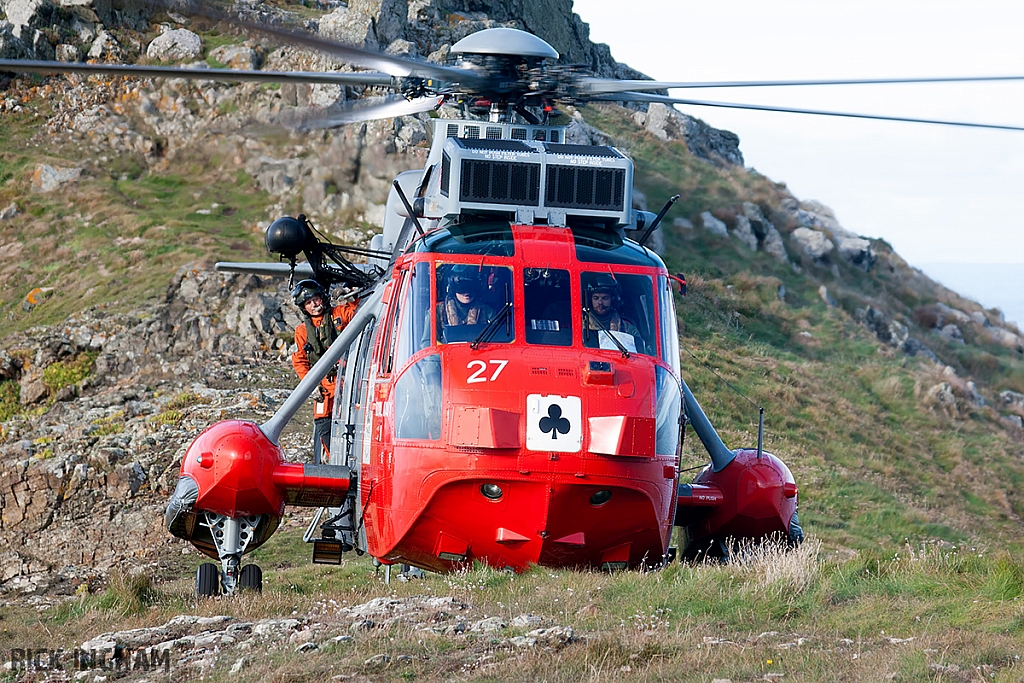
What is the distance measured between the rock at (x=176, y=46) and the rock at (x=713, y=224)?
1535cm

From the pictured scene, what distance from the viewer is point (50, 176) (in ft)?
97.1

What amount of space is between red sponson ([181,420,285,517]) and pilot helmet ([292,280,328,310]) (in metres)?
2.51

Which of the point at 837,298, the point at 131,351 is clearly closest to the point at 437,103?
the point at 131,351

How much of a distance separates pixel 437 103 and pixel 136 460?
818 cm

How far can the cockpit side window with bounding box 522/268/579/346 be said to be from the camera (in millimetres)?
9703

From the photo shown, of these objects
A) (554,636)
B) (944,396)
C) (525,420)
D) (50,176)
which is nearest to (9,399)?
(50,176)

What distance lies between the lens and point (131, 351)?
2208 centimetres

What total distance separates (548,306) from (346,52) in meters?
2.50

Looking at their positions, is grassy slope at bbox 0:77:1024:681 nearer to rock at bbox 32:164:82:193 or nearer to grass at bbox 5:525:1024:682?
grass at bbox 5:525:1024:682

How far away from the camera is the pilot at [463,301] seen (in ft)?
32.3

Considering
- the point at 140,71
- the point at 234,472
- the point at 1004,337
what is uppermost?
the point at 140,71

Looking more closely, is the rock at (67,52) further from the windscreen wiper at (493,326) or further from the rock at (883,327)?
the windscreen wiper at (493,326)

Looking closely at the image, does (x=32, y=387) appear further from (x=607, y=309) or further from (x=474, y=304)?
(x=607, y=309)

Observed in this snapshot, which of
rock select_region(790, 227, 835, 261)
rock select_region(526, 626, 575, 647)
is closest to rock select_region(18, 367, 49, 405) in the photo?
rock select_region(526, 626, 575, 647)
